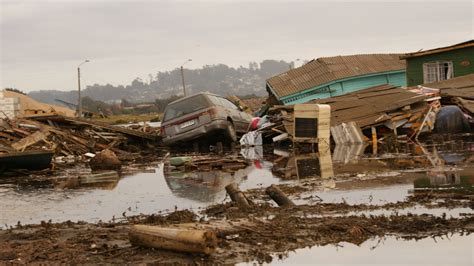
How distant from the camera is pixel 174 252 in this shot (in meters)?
7.25

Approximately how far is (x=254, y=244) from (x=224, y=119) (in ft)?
57.2

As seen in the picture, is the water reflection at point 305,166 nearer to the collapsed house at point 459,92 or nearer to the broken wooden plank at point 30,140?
the broken wooden plank at point 30,140

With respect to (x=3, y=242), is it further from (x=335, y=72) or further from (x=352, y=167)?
(x=335, y=72)

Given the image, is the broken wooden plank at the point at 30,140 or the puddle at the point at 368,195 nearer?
the puddle at the point at 368,195

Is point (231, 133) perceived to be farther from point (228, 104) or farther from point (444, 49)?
point (444, 49)

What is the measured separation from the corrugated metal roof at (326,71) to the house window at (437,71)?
16.9ft

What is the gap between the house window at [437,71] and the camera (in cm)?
3694

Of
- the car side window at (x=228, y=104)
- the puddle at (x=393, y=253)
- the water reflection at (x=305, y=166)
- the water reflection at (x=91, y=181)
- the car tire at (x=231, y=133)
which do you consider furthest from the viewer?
the car side window at (x=228, y=104)

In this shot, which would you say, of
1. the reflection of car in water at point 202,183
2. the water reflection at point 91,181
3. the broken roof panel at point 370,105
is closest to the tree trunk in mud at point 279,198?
the reflection of car in water at point 202,183

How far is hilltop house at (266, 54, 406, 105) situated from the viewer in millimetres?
41406

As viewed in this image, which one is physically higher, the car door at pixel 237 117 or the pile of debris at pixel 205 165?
the car door at pixel 237 117

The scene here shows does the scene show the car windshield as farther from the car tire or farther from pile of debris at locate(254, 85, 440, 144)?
pile of debris at locate(254, 85, 440, 144)

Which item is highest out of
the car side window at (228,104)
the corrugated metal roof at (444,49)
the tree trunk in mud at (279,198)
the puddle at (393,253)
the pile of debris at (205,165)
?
the corrugated metal roof at (444,49)

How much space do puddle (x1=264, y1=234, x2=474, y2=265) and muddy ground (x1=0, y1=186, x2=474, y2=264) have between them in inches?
6.5
